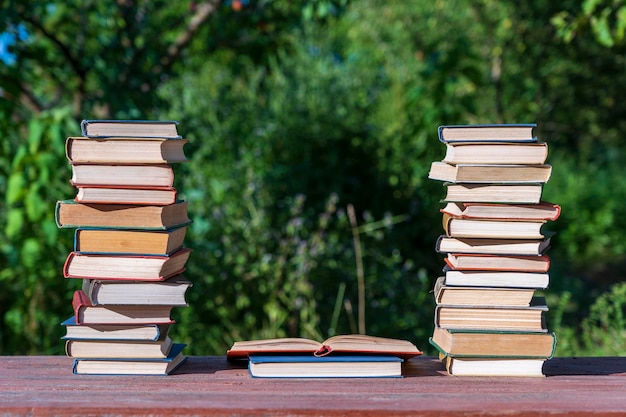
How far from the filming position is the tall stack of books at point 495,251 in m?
2.23

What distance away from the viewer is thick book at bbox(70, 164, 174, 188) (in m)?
2.20

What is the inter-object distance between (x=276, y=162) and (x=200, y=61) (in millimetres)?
1355

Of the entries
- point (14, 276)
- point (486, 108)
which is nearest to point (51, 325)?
point (14, 276)

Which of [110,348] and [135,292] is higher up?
[135,292]

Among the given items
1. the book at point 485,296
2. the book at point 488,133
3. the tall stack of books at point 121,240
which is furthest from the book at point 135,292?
→ the book at point 488,133

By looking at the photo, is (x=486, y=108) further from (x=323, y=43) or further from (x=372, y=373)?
(x=372, y=373)

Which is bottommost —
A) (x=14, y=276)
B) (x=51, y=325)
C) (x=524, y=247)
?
(x=51, y=325)

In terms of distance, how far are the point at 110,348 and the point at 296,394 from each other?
586mm

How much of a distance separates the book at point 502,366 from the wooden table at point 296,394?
0.04m

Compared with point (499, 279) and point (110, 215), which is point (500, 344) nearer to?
point (499, 279)

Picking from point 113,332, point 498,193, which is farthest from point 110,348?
point 498,193

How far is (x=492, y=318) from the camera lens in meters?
2.28

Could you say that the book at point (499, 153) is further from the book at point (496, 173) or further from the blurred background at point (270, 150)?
the blurred background at point (270, 150)

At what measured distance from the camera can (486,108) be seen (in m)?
8.89
